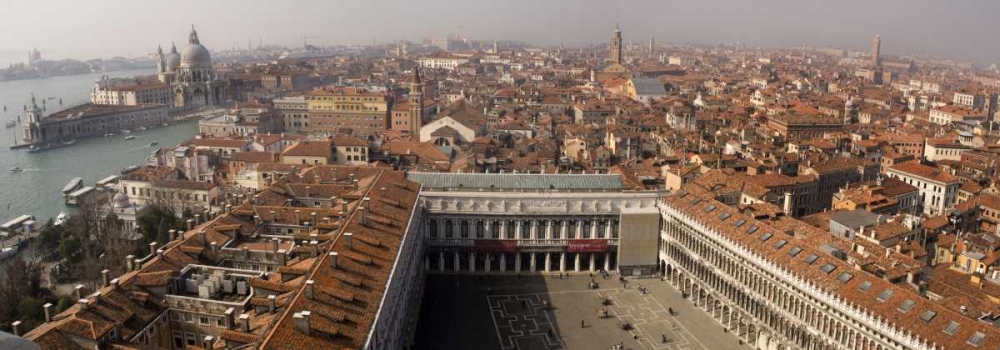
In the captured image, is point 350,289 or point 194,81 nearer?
point 350,289

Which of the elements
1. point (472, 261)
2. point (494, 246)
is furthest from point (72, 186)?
point (494, 246)

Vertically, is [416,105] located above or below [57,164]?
above

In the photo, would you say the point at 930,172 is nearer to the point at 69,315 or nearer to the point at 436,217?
the point at 436,217

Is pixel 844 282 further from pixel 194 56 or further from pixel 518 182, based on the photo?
pixel 194 56

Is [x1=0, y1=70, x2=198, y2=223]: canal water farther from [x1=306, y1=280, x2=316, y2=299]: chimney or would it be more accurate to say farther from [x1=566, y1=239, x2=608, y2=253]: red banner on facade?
[x1=306, y1=280, x2=316, y2=299]: chimney

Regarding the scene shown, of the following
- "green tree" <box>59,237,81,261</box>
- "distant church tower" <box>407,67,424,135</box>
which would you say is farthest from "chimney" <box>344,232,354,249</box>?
"distant church tower" <box>407,67,424,135</box>
